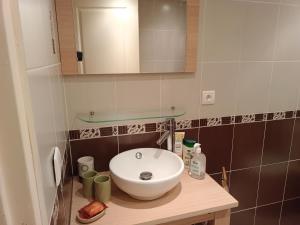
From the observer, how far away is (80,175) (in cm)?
123

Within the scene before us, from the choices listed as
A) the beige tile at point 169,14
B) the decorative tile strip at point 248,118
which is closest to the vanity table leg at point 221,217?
the decorative tile strip at point 248,118

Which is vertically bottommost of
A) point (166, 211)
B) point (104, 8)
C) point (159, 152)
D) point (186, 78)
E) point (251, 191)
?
point (251, 191)

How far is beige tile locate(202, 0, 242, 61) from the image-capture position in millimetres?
1334

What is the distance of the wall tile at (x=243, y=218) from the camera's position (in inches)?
68.6

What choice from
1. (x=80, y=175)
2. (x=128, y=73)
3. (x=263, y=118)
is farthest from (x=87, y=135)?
(x=263, y=118)

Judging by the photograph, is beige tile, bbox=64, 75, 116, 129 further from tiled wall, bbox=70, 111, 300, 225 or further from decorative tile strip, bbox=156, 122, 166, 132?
decorative tile strip, bbox=156, 122, 166, 132

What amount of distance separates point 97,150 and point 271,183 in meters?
1.36

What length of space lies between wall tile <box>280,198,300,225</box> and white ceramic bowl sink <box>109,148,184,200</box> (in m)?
1.27

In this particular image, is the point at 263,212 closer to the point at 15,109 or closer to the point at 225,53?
the point at 225,53

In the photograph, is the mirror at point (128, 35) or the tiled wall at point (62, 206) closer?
the tiled wall at point (62, 206)

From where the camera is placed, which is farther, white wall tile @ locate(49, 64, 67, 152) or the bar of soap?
the bar of soap

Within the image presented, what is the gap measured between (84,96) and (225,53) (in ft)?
2.89

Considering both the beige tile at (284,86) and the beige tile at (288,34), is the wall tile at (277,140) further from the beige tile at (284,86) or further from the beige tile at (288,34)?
the beige tile at (288,34)

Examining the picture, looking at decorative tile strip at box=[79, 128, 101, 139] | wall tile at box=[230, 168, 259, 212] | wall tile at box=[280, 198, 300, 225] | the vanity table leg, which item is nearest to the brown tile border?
decorative tile strip at box=[79, 128, 101, 139]
